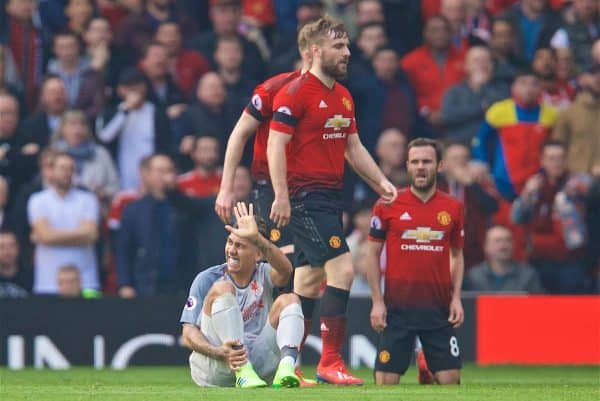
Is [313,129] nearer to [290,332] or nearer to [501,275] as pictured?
[290,332]

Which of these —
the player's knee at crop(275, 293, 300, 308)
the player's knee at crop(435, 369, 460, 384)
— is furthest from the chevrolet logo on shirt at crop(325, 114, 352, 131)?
the player's knee at crop(435, 369, 460, 384)

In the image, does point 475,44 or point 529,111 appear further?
point 475,44

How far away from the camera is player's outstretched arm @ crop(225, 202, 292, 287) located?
31.2ft

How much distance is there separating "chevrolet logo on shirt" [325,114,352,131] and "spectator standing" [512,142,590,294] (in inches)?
221

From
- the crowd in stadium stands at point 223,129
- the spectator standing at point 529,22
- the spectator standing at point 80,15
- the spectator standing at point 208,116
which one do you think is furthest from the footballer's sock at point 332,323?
the spectator standing at point 529,22

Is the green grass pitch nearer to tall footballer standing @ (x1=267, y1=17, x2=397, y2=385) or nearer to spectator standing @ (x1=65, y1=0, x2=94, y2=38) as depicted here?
tall footballer standing @ (x1=267, y1=17, x2=397, y2=385)

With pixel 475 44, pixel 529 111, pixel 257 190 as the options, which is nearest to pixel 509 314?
pixel 529 111

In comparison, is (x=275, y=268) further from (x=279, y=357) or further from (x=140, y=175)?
(x=140, y=175)

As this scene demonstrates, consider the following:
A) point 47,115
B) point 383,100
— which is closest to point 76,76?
point 47,115

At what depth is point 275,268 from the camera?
32.0 ft

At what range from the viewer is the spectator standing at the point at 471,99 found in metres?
16.7

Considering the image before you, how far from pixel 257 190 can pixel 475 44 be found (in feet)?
24.1

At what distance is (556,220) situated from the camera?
1589 centimetres

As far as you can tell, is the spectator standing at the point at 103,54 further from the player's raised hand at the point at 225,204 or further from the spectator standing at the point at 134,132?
the player's raised hand at the point at 225,204
